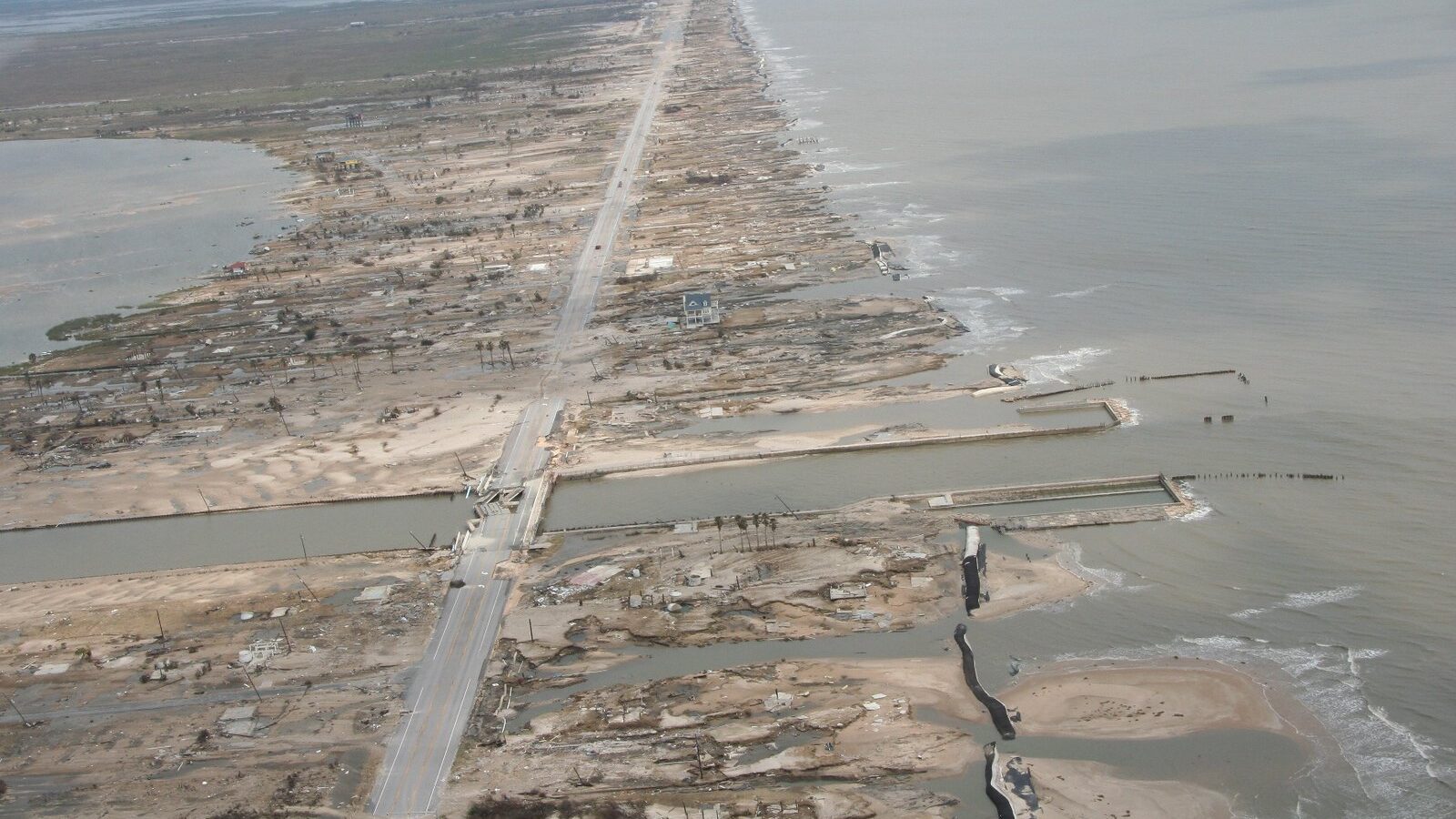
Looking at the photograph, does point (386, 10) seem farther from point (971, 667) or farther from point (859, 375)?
point (971, 667)

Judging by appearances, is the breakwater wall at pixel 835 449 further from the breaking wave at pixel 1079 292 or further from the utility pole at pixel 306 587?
the breaking wave at pixel 1079 292

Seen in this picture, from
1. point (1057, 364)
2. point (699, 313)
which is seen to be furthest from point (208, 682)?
point (1057, 364)

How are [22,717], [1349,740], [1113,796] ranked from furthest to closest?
[22,717]
[1349,740]
[1113,796]

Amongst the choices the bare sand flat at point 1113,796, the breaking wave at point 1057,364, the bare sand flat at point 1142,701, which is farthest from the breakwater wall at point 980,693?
the breaking wave at point 1057,364

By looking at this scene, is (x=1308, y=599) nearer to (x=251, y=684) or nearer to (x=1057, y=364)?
(x=1057, y=364)

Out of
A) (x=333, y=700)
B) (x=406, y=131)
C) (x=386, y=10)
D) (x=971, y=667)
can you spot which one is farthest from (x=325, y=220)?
(x=386, y=10)

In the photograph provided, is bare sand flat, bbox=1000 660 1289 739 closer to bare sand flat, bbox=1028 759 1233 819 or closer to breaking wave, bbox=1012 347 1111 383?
bare sand flat, bbox=1028 759 1233 819

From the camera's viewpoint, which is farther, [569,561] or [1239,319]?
[1239,319]
